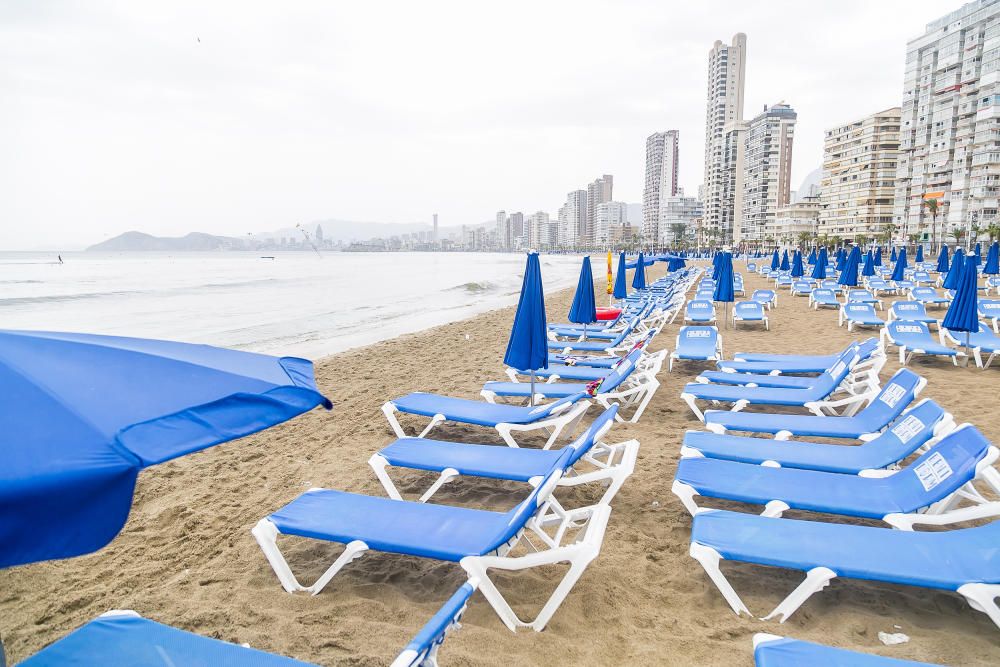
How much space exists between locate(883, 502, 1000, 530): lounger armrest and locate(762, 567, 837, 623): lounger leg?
2.08 feet

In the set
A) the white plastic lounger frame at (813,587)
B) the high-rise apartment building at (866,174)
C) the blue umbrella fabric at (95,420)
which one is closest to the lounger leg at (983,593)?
the white plastic lounger frame at (813,587)

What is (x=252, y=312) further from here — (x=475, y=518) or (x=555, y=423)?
(x=475, y=518)

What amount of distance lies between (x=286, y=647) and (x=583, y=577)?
150cm

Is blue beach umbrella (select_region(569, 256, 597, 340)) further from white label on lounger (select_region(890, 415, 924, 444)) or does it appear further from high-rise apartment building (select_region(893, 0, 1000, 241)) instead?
high-rise apartment building (select_region(893, 0, 1000, 241))

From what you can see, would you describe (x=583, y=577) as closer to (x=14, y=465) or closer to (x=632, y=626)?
(x=632, y=626)

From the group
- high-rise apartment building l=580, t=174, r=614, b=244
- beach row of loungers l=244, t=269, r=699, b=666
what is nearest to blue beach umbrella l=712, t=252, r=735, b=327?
beach row of loungers l=244, t=269, r=699, b=666

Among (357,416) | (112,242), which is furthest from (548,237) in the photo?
(357,416)

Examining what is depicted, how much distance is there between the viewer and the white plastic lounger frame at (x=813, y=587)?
2246 millimetres

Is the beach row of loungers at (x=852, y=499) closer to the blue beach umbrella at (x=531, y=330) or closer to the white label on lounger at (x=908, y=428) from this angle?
Result: the white label on lounger at (x=908, y=428)

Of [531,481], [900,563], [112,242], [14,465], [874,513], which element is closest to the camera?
[14,465]

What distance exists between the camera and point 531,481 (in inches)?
138

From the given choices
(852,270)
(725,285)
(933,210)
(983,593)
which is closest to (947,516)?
(983,593)

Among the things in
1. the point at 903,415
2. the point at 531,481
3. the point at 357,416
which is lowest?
the point at 357,416

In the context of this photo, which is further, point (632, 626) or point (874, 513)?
point (874, 513)
